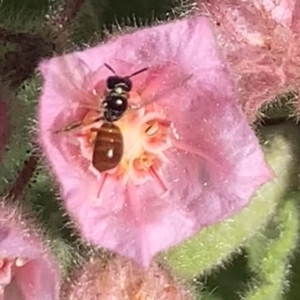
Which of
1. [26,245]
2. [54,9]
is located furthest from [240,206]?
[54,9]

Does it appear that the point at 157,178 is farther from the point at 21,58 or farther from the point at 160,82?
the point at 21,58

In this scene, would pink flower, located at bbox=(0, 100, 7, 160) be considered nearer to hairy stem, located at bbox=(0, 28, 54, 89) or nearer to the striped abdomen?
hairy stem, located at bbox=(0, 28, 54, 89)

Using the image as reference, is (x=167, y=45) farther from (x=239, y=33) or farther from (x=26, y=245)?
(x=26, y=245)

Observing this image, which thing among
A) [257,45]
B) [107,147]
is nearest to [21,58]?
[107,147]

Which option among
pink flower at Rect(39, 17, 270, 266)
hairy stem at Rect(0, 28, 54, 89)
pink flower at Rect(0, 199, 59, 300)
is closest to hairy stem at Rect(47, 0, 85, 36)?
hairy stem at Rect(0, 28, 54, 89)

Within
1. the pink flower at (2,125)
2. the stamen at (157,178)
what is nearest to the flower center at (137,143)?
the stamen at (157,178)

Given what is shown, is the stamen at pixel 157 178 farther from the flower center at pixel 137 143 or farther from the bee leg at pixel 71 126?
the bee leg at pixel 71 126
